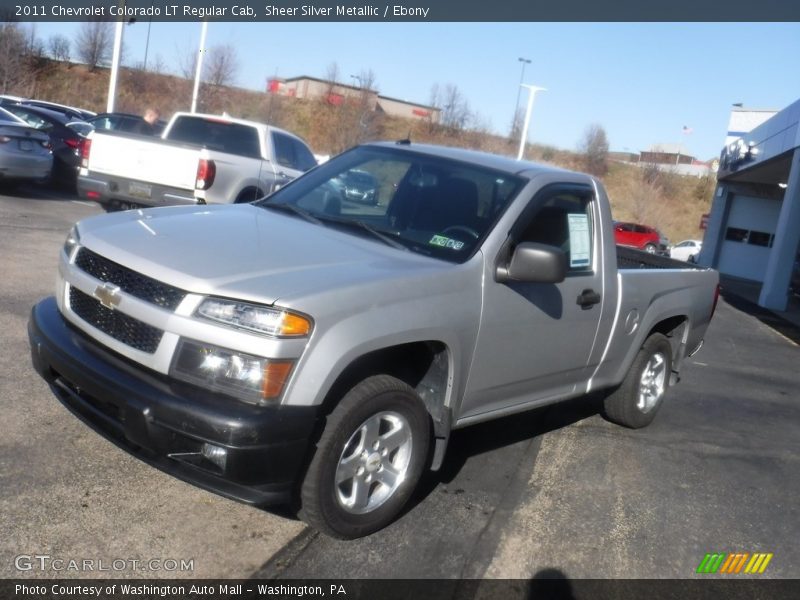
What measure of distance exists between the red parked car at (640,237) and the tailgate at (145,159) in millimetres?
34466

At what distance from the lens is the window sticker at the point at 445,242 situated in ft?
14.4

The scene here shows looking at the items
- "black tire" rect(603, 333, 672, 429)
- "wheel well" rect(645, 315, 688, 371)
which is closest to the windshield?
"black tire" rect(603, 333, 672, 429)

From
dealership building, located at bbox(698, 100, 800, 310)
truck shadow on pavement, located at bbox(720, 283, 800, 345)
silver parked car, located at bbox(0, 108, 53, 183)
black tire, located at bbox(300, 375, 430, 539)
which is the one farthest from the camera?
dealership building, located at bbox(698, 100, 800, 310)

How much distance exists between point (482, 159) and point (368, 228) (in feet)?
3.23

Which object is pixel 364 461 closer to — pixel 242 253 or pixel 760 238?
pixel 242 253

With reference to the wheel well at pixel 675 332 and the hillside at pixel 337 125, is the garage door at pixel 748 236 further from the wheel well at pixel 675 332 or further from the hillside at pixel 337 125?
the wheel well at pixel 675 332

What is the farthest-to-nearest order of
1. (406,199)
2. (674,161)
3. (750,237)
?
(674,161), (750,237), (406,199)

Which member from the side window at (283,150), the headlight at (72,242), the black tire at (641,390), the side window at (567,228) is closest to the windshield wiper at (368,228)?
the side window at (567,228)

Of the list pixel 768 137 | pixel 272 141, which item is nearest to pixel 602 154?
pixel 768 137

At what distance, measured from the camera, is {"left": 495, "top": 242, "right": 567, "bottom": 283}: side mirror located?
419cm

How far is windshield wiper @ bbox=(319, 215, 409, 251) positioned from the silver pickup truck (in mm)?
23

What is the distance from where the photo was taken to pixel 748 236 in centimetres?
3666

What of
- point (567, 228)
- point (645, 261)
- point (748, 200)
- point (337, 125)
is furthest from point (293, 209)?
point (337, 125)

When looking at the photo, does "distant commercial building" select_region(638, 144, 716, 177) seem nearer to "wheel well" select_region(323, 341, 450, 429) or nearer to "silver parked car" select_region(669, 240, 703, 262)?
"silver parked car" select_region(669, 240, 703, 262)
